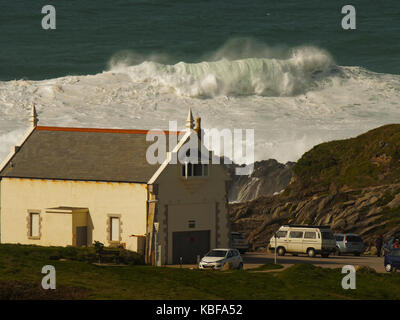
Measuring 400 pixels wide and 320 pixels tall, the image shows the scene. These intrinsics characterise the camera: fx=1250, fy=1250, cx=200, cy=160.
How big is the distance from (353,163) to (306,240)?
58.6ft

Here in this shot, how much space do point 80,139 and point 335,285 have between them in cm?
2259

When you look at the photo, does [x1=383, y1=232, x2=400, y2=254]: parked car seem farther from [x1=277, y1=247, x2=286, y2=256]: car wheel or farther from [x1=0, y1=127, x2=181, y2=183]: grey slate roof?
[x1=0, y1=127, x2=181, y2=183]: grey slate roof

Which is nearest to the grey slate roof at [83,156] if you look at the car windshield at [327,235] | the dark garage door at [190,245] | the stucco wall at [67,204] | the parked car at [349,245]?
the stucco wall at [67,204]

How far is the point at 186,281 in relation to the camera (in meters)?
55.8

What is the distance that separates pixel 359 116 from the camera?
130 metres

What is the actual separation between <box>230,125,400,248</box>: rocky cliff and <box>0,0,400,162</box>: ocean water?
18.0m

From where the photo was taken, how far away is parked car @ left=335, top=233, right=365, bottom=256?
3091 inches

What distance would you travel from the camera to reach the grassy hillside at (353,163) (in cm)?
9050

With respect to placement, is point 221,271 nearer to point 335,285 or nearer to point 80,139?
point 335,285

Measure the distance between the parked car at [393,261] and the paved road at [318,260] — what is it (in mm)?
1987

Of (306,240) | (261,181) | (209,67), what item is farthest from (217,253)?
(209,67)

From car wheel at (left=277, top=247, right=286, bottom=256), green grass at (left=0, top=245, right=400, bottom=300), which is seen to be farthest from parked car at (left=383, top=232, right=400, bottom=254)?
green grass at (left=0, top=245, right=400, bottom=300)

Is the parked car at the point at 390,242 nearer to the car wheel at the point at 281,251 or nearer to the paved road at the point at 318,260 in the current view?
the paved road at the point at 318,260
